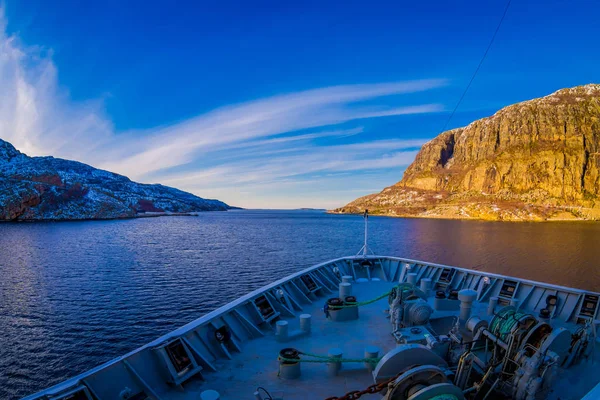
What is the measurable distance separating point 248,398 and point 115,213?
7828 inches

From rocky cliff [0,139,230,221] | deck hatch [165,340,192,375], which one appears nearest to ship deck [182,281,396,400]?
deck hatch [165,340,192,375]

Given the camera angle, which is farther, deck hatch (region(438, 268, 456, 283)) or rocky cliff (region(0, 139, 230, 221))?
rocky cliff (region(0, 139, 230, 221))

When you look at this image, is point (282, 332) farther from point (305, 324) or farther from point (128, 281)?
point (128, 281)

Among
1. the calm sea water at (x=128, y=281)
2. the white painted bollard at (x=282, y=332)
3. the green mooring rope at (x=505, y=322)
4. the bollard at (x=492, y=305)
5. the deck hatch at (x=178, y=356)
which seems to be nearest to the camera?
the deck hatch at (x=178, y=356)

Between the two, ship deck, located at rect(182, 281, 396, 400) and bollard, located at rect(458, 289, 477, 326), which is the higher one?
bollard, located at rect(458, 289, 477, 326)

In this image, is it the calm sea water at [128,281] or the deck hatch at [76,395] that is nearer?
the deck hatch at [76,395]

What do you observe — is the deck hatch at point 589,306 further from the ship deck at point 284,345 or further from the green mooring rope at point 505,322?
the green mooring rope at point 505,322

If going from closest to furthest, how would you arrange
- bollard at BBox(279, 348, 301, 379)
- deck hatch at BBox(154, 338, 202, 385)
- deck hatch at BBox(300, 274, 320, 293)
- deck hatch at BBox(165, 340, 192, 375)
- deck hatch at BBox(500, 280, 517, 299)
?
deck hatch at BBox(154, 338, 202, 385), deck hatch at BBox(165, 340, 192, 375), bollard at BBox(279, 348, 301, 379), deck hatch at BBox(500, 280, 517, 299), deck hatch at BBox(300, 274, 320, 293)

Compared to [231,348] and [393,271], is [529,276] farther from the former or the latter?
[231,348]

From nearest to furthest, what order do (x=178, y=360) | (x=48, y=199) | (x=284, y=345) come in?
1. (x=178, y=360)
2. (x=284, y=345)
3. (x=48, y=199)

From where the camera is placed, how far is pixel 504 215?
166375 millimetres

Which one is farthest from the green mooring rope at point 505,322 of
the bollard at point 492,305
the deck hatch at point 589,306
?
the deck hatch at point 589,306

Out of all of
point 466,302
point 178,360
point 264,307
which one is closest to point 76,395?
point 178,360

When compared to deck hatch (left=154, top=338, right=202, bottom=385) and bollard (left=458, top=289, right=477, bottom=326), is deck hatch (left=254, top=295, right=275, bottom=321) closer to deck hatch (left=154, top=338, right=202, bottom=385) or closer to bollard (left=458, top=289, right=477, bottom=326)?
deck hatch (left=154, top=338, right=202, bottom=385)
